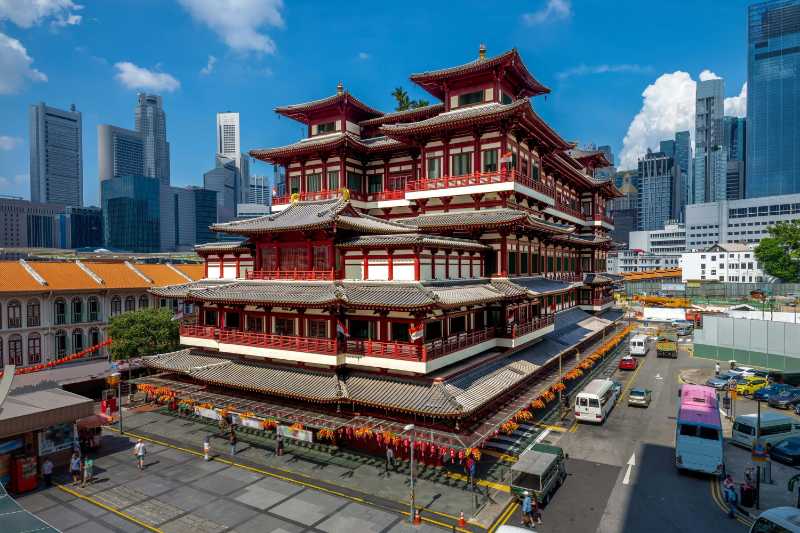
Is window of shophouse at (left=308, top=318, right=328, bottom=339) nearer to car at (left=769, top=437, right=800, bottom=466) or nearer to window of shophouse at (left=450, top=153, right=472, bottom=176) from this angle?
window of shophouse at (left=450, top=153, right=472, bottom=176)

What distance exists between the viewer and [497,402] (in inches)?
1180

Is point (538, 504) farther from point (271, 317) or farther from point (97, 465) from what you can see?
point (97, 465)

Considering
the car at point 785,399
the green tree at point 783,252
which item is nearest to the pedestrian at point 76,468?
the car at point 785,399

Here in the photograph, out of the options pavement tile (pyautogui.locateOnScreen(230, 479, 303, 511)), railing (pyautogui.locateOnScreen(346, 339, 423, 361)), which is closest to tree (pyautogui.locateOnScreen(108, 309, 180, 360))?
pavement tile (pyautogui.locateOnScreen(230, 479, 303, 511))

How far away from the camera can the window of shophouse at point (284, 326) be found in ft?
107

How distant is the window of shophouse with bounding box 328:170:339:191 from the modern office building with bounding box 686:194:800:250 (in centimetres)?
19193

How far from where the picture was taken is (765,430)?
3306 cm

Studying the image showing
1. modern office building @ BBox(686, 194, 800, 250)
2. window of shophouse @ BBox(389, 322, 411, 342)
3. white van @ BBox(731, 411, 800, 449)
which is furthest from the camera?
modern office building @ BBox(686, 194, 800, 250)

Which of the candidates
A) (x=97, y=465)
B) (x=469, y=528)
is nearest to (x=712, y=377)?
(x=469, y=528)

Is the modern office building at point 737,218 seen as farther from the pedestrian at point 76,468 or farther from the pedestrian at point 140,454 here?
the pedestrian at point 76,468

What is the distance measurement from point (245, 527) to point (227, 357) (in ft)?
55.1

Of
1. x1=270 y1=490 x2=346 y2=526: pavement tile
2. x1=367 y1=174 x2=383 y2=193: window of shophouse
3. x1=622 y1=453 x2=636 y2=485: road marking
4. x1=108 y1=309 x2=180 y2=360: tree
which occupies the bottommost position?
x1=622 y1=453 x2=636 y2=485: road marking

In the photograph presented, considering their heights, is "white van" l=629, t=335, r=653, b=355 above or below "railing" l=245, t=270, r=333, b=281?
below

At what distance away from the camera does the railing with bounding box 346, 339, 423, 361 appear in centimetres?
2667
